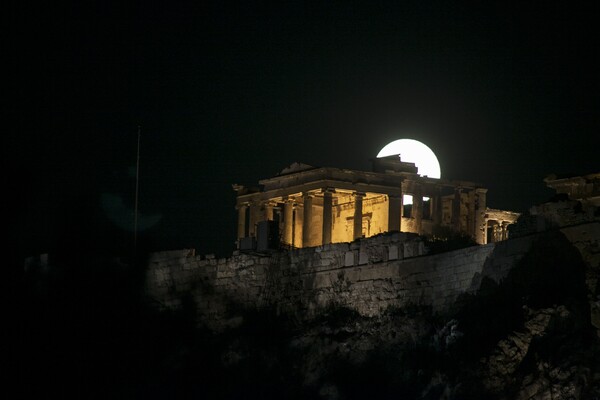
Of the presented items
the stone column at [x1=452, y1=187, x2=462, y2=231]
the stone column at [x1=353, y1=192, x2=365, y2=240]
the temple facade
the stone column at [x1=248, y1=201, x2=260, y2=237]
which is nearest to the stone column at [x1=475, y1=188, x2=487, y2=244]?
the temple facade

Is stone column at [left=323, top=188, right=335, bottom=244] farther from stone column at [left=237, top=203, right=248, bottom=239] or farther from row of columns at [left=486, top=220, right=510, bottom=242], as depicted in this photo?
row of columns at [left=486, top=220, right=510, bottom=242]

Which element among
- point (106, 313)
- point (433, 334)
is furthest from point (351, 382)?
point (106, 313)

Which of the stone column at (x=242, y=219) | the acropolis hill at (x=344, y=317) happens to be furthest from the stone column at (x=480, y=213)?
the acropolis hill at (x=344, y=317)

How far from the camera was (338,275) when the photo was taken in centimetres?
5097

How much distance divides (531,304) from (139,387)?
14975 millimetres

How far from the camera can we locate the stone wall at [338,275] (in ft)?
151

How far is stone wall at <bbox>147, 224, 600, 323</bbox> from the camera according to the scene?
46.2 metres

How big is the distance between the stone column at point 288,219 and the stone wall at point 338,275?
1578 centimetres

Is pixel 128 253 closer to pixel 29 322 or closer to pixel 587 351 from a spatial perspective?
pixel 29 322

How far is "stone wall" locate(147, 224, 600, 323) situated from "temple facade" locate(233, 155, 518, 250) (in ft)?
46.2

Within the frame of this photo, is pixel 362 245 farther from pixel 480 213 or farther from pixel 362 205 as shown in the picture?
pixel 480 213

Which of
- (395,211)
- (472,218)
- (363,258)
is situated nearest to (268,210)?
(395,211)

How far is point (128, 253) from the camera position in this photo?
62.5 m

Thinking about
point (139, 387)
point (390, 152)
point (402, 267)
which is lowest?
point (139, 387)
